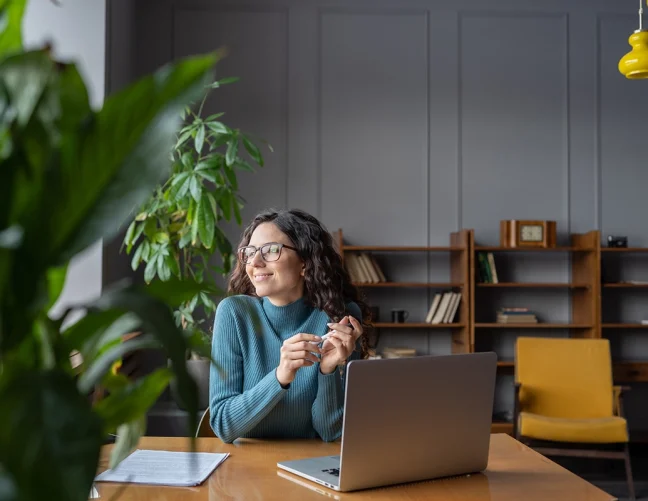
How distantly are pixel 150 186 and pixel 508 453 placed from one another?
1696mm

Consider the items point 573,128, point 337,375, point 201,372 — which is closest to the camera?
point 337,375

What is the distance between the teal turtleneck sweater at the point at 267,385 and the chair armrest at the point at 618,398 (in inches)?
118

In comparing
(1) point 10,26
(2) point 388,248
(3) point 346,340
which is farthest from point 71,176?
(2) point 388,248

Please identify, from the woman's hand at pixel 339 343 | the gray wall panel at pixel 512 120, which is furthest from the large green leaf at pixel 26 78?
the gray wall panel at pixel 512 120

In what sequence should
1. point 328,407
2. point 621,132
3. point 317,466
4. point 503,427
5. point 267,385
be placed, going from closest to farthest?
point 317,466 → point 267,385 → point 328,407 → point 503,427 → point 621,132

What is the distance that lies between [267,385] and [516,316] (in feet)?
13.2

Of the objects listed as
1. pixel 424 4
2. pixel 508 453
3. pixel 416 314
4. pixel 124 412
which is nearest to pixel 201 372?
pixel 416 314

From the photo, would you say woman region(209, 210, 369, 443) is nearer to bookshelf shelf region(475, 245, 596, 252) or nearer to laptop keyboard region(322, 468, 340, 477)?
laptop keyboard region(322, 468, 340, 477)

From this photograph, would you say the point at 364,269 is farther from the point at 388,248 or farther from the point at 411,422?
the point at 411,422

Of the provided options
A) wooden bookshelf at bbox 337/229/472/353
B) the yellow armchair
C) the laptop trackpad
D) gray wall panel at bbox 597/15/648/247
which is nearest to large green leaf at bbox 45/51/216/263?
the laptop trackpad

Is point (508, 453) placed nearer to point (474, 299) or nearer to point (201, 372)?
point (201, 372)

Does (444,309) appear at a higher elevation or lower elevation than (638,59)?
lower

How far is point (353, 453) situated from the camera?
155cm

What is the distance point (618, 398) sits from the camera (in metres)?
4.87
